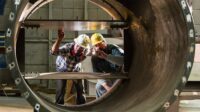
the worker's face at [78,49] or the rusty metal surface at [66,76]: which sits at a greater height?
the worker's face at [78,49]

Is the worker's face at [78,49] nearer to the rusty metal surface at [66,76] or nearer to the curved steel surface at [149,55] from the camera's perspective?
the curved steel surface at [149,55]

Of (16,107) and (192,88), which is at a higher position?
(192,88)

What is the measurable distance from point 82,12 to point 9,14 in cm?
917

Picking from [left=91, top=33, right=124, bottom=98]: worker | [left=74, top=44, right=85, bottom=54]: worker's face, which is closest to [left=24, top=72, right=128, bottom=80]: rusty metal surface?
[left=91, top=33, right=124, bottom=98]: worker

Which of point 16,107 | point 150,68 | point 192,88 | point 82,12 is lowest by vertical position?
point 16,107

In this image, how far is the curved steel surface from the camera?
1.46 meters

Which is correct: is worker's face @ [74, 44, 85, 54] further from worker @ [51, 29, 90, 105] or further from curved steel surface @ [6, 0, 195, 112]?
curved steel surface @ [6, 0, 195, 112]

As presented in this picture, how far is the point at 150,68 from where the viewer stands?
2.08 metres

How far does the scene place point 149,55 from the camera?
214 cm

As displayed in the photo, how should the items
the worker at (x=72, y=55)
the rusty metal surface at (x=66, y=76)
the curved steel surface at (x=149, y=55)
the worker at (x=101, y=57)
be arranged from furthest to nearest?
the worker at (x=72, y=55) < the worker at (x=101, y=57) < the rusty metal surface at (x=66, y=76) < the curved steel surface at (x=149, y=55)

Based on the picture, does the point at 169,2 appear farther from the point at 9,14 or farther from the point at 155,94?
the point at 9,14

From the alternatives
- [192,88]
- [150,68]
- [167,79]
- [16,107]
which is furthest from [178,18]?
[16,107]

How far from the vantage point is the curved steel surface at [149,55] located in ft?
4.81

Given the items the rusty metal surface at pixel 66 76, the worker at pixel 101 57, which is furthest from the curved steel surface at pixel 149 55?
the worker at pixel 101 57
